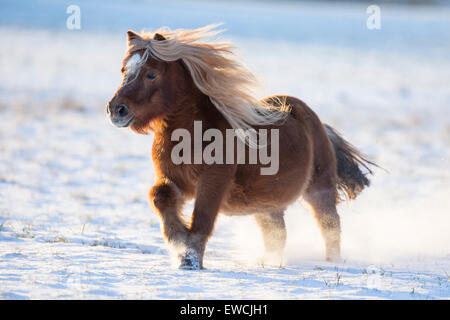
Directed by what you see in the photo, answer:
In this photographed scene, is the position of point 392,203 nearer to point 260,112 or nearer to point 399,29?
point 260,112

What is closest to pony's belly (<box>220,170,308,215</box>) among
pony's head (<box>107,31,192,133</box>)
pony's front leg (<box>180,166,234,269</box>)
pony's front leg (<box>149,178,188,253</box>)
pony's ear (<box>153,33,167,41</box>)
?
pony's front leg (<box>180,166,234,269</box>)

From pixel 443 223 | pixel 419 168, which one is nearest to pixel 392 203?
pixel 443 223

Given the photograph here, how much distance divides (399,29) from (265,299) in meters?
42.1

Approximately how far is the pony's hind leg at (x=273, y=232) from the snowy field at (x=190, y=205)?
0.18 metres

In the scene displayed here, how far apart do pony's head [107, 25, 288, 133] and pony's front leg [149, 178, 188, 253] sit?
515mm

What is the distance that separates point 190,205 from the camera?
8914 millimetres

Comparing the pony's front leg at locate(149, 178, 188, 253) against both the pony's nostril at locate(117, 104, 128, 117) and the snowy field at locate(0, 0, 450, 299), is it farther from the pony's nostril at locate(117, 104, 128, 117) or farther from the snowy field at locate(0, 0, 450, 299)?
the pony's nostril at locate(117, 104, 128, 117)

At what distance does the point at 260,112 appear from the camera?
221 inches

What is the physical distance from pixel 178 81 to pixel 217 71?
1.41 ft

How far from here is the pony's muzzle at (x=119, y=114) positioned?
15.7ft

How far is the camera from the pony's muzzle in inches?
188

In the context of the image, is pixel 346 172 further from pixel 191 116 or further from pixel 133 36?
pixel 133 36

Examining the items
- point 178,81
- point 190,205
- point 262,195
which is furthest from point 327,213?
point 190,205

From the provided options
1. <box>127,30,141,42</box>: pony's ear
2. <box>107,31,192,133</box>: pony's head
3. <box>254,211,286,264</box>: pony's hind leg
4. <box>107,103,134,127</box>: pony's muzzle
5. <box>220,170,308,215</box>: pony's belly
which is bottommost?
<box>254,211,286,264</box>: pony's hind leg
